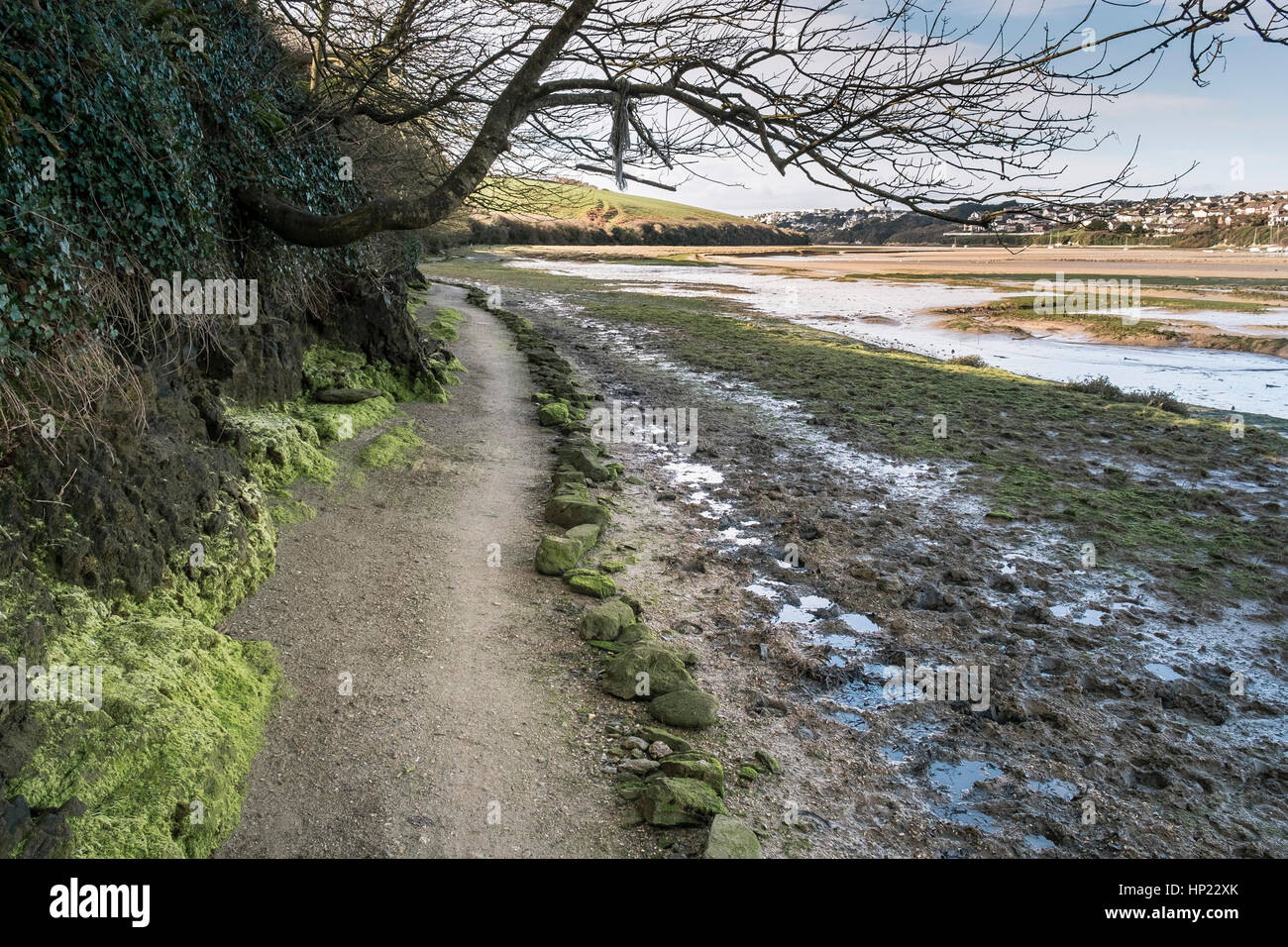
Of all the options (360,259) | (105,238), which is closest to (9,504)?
(105,238)

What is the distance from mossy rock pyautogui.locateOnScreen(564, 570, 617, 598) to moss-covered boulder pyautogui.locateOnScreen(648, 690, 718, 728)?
163cm

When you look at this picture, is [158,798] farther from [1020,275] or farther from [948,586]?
[1020,275]

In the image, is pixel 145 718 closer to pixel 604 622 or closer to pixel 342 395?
pixel 604 622

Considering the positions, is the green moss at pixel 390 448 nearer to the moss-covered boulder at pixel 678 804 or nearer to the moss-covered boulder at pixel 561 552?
the moss-covered boulder at pixel 561 552

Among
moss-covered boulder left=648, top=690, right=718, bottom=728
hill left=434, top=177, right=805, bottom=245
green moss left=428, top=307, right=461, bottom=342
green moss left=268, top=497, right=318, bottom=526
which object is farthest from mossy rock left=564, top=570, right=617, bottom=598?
hill left=434, top=177, right=805, bottom=245

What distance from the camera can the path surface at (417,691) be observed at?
3.72 meters

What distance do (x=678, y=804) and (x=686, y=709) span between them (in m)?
0.91

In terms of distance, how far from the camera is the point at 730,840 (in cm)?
361

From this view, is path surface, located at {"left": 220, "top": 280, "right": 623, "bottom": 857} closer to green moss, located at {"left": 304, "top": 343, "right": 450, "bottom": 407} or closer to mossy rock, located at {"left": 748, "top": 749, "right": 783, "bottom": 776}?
mossy rock, located at {"left": 748, "top": 749, "right": 783, "bottom": 776}

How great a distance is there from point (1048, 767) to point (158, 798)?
15.2 ft

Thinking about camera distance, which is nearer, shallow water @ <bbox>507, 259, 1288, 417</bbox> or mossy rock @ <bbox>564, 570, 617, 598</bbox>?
mossy rock @ <bbox>564, 570, 617, 598</bbox>

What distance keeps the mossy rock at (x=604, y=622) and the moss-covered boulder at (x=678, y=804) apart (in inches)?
68.7

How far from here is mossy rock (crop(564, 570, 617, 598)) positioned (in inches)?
251

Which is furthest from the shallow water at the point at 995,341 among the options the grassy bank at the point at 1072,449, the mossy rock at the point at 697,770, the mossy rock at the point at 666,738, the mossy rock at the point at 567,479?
the mossy rock at the point at 697,770
